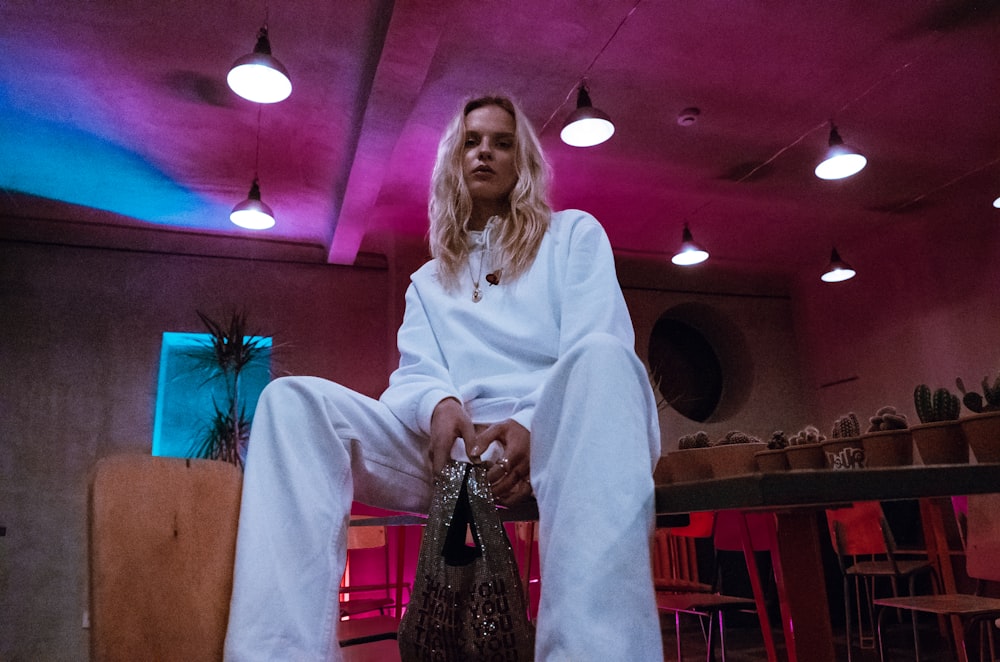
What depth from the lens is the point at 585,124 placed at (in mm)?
4027

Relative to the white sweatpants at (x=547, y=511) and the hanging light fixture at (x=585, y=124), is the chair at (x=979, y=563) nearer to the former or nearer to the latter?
the white sweatpants at (x=547, y=511)

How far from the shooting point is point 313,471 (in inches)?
38.2

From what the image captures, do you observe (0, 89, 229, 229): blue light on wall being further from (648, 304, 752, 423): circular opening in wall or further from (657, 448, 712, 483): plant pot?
(648, 304, 752, 423): circular opening in wall

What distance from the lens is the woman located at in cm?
77

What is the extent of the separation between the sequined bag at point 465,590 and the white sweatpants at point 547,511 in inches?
3.7

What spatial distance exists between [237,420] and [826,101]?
17.3 feet

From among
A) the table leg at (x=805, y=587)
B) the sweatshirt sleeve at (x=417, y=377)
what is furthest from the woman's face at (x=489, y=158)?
the table leg at (x=805, y=587)

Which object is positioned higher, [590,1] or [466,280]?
[590,1]

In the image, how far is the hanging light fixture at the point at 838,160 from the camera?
4.61m

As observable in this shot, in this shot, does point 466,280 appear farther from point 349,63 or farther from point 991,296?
point 991,296

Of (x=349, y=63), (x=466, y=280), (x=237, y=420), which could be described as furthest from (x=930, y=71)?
(x=237, y=420)

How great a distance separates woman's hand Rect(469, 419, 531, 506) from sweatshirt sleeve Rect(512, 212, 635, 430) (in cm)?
3

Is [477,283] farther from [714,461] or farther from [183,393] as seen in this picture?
[183,393]

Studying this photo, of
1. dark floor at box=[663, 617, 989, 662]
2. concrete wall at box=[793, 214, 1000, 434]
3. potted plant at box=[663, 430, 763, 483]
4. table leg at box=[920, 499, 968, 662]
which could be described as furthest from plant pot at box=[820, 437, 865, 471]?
concrete wall at box=[793, 214, 1000, 434]
